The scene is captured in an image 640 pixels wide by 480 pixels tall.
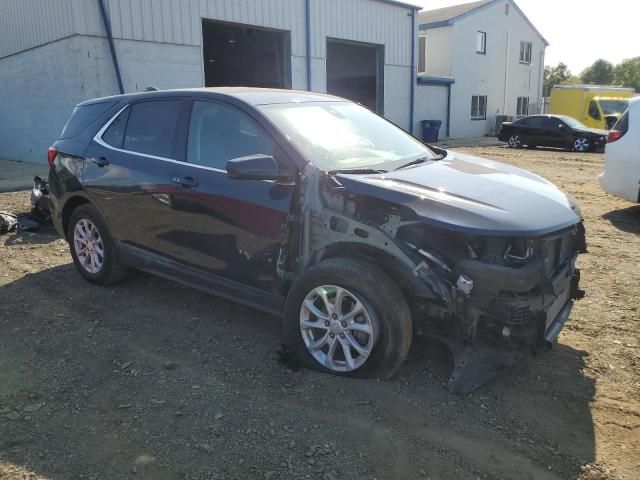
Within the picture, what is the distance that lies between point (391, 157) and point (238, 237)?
4.17 ft

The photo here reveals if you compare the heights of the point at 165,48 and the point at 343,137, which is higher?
the point at 165,48

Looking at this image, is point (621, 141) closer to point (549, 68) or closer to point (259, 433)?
point (259, 433)

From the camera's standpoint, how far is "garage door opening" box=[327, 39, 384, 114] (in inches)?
926

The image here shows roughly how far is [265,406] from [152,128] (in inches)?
99.6

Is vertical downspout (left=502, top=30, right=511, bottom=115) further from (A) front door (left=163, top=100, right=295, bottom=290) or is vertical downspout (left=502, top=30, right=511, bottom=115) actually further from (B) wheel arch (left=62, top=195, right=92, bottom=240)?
(A) front door (left=163, top=100, right=295, bottom=290)

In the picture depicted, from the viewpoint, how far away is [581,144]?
19234mm

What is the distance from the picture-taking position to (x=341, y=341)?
131 inches

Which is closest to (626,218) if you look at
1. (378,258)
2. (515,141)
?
(378,258)

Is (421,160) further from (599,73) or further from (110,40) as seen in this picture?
(599,73)

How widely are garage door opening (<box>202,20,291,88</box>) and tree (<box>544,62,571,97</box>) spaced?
166 feet

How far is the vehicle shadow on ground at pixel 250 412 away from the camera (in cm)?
265

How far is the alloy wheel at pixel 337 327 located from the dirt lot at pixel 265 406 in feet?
0.46

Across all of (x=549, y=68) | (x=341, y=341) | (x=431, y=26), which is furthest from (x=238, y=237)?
(x=549, y=68)

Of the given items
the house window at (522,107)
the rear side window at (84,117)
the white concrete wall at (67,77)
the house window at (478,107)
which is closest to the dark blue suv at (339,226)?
the rear side window at (84,117)
